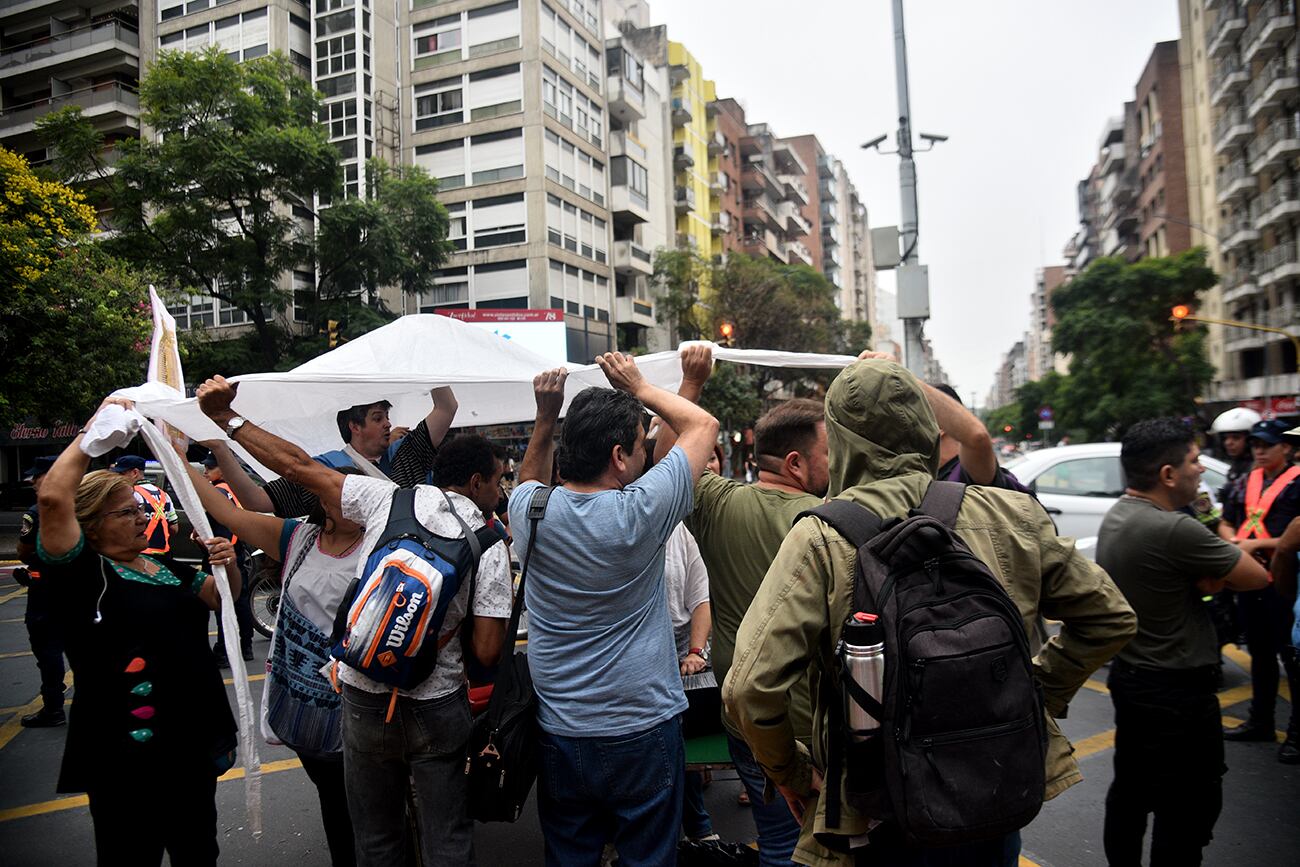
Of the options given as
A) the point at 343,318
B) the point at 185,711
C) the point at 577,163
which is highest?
the point at 577,163

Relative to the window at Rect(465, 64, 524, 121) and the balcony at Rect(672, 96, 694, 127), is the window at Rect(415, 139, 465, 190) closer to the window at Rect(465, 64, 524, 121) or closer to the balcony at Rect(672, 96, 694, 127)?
the window at Rect(465, 64, 524, 121)

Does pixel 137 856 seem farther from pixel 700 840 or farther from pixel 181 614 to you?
pixel 700 840

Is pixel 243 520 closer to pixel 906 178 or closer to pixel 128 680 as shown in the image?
pixel 128 680

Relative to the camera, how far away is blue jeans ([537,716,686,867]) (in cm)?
233

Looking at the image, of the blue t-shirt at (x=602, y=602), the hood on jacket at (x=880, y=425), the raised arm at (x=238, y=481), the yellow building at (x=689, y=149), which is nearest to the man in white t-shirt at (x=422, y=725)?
the blue t-shirt at (x=602, y=602)

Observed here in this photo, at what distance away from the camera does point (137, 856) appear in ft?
8.91

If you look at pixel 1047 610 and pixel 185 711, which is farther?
pixel 185 711

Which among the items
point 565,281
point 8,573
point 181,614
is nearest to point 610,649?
point 181,614

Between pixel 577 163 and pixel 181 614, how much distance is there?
34391 mm

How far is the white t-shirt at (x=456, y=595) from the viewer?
254cm

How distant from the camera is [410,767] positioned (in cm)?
264

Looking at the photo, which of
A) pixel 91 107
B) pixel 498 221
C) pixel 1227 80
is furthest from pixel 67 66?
pixel 1227 80

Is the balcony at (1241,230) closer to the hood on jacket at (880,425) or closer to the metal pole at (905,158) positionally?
the metal pole at (905,158)

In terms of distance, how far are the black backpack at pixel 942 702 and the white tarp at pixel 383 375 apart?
1693 millimetres
